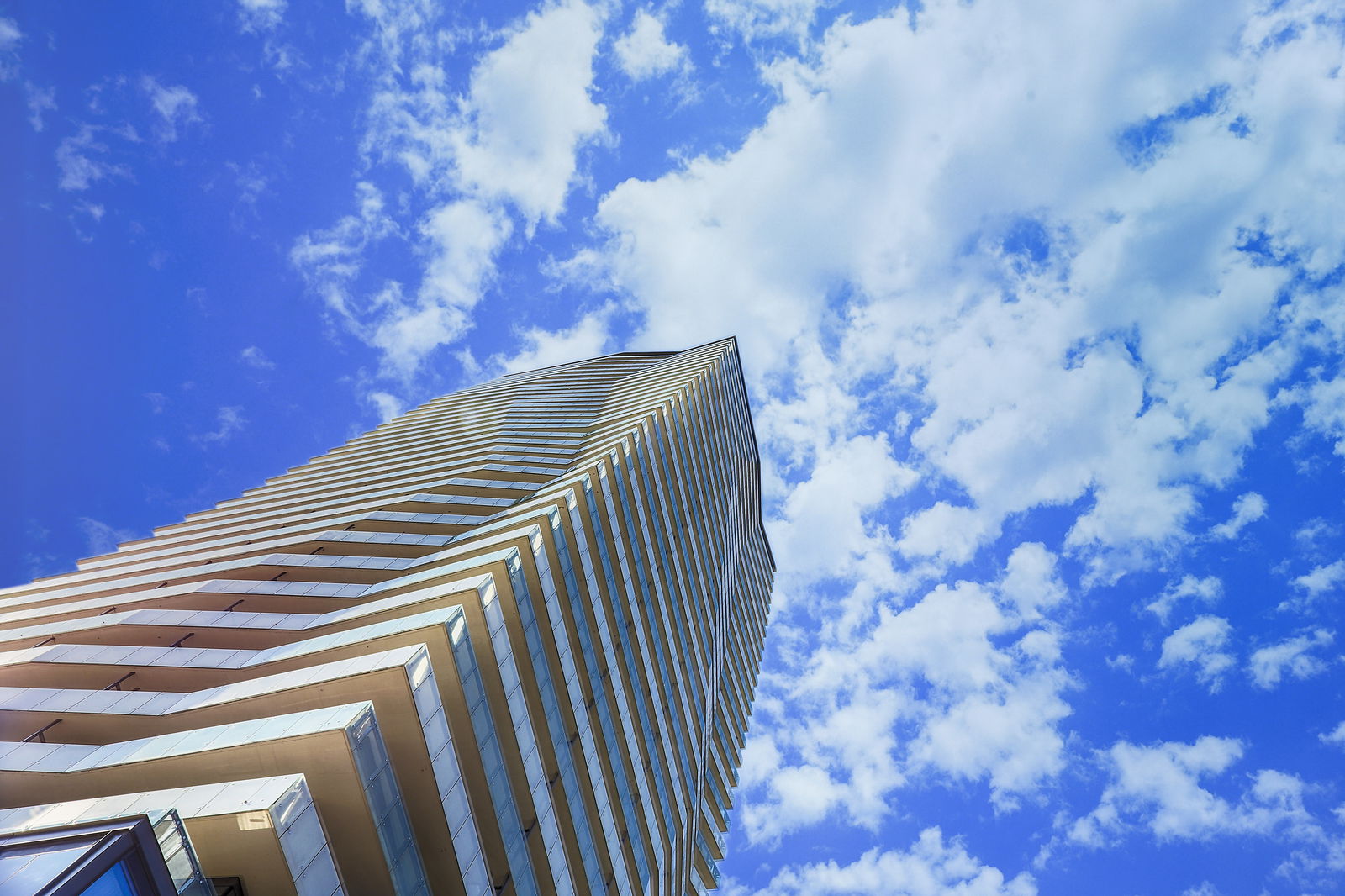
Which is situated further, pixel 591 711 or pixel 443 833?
pixel 591 711

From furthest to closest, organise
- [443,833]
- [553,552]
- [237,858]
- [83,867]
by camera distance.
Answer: [553,552], [443,833], [237,858], [83,867]

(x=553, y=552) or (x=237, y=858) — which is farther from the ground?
(x=553, y=552)

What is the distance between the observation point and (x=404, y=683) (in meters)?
18.3

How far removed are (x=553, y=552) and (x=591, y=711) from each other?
7606mm

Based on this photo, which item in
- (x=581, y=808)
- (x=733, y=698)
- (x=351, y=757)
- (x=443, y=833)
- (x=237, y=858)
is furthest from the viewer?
(x=733, y=698)

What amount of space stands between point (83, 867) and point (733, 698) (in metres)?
64.2

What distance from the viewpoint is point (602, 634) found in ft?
112

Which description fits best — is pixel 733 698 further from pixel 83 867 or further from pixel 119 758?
pixel 83 867

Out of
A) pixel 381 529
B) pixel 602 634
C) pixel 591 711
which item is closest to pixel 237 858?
pixel 591 711

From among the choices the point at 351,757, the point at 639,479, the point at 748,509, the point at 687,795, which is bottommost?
the point at 687,795

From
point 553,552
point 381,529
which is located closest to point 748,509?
point 381,529

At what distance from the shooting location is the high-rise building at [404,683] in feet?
52.7

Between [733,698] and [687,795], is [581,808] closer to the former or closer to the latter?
[687,795]

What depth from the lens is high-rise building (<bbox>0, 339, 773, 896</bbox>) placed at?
52.7 feet
